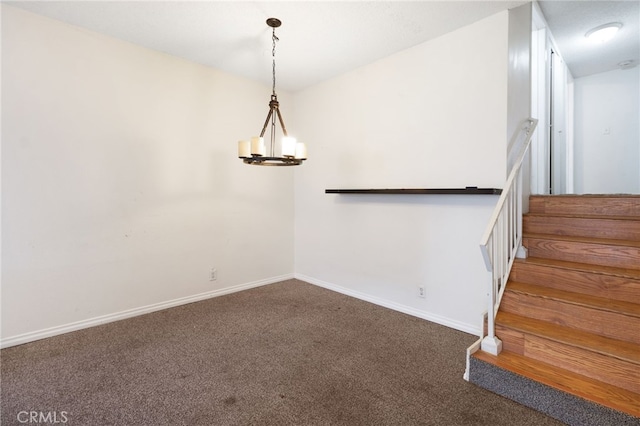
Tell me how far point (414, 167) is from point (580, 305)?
1767mm

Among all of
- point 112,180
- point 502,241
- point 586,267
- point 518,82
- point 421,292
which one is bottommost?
point 421,292

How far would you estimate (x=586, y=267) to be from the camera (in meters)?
2.14

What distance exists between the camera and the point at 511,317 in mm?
2119

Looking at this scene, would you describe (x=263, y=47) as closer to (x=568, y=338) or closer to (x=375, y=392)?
(x=375, y=392)

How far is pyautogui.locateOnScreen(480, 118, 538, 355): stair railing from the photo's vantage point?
197 cm

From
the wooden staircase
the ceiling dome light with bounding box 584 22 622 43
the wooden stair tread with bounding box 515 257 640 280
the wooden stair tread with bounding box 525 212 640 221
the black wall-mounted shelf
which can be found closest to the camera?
the wooden staircase

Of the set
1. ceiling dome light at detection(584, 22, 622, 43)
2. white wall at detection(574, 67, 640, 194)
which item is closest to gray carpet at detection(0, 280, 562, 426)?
ceiling dome light at detection(584, 22, 622, 43)

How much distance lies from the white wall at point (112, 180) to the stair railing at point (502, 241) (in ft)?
9.58

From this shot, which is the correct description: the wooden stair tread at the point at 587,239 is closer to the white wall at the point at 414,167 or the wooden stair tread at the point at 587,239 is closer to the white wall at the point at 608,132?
the white wall at the point at 414,167

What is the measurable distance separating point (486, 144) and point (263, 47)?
2.41 m

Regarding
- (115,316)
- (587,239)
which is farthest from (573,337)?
(115,316)

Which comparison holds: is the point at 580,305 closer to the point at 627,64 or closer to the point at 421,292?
the point at 421,292

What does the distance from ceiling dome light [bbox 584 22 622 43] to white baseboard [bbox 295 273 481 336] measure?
10.9 feet

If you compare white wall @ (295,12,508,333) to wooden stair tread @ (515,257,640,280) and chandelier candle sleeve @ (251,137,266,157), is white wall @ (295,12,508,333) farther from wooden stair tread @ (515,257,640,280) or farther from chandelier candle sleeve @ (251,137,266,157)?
chandelier candle sleeve @ (251,137,266,157)
